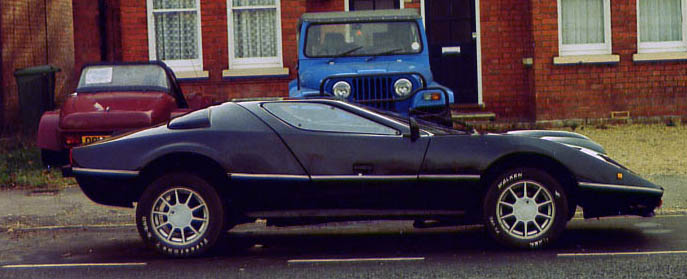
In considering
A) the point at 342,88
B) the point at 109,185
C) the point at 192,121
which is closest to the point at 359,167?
the point at 192,121

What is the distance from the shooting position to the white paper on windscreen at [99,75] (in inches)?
569

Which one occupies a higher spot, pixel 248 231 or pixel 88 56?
pixel 88 56

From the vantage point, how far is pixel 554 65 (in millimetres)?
18859

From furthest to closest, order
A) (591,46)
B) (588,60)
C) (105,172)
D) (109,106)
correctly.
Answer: (591,46) → (588,60) → (109,106) → (105,172)

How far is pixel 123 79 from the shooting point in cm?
1444

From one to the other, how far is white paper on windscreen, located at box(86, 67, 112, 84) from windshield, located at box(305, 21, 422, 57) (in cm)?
276

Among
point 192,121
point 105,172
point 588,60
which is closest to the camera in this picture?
point 105,172

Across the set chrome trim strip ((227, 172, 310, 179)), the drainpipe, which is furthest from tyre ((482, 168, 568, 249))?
the drainpipe

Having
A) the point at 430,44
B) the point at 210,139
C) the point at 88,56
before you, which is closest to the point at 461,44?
the point at 430,44

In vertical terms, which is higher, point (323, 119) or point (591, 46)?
point (591, 46)

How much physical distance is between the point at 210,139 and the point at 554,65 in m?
11.6

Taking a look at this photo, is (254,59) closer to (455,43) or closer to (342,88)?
(455,43)

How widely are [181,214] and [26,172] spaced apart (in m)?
6.74

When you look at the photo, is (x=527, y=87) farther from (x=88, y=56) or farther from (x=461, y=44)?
(x=88, y=56)
